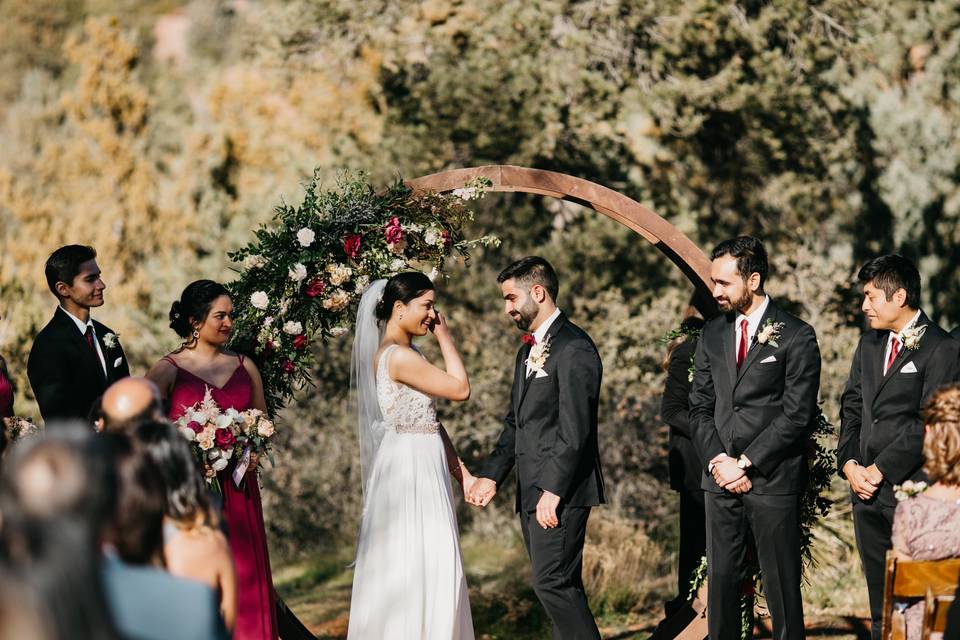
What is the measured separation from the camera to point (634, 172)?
1211 cm

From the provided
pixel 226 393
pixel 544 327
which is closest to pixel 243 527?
pixel 226 393

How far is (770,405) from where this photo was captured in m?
5.58

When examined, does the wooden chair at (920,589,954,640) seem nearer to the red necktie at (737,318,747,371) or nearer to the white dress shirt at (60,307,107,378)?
the red necktie at (737,318,747,371)

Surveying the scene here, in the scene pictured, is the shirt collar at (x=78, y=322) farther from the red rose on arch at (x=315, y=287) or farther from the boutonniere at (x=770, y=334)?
the boutonniere at (x=770, y=334)

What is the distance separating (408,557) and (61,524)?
3496 millimetres

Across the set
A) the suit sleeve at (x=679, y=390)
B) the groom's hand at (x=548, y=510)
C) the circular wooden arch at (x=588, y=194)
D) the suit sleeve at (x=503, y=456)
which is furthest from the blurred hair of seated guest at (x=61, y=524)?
the suit sleeve at (x=679, y=390)

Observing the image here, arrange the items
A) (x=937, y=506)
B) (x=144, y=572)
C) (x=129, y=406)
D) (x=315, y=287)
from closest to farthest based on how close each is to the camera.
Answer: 1. (x=144, y=572)
2. (x=129, y=406)
3. (x=937, y=506)
4. (x=315, y=287)

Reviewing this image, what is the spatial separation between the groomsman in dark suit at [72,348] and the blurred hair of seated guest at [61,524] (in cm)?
340

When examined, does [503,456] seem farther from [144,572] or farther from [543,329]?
[144,572]

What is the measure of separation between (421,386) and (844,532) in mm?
4518

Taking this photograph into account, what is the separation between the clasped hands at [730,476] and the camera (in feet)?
18.2

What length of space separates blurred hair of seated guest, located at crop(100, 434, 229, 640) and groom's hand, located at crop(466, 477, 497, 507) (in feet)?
9.69

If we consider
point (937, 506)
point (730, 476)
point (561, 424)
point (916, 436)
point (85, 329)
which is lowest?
point (937, 506)

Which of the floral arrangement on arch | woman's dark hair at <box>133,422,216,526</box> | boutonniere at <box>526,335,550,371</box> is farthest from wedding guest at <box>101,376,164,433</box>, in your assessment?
the floral arrangement on arch
